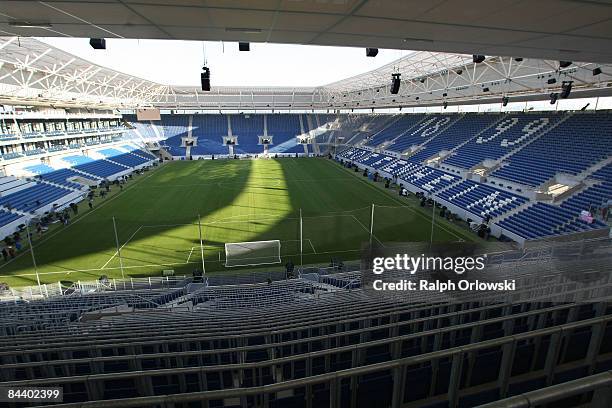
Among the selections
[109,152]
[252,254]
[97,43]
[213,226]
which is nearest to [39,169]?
[109,152]

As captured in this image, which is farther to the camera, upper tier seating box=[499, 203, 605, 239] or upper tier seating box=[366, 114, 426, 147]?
upper tier seating box=[366, 114, 426, 147]

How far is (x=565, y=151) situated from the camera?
80.7 feet

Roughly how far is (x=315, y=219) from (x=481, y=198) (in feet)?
41.8

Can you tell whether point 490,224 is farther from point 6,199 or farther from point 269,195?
point 6,199

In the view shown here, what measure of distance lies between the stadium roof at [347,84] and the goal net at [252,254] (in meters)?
12.4

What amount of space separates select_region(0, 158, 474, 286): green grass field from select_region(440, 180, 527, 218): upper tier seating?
2840mm

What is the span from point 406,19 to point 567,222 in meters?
19.0

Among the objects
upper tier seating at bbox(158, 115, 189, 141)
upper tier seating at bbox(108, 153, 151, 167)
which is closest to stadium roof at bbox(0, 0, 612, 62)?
upper tier seating at bbox(108, 153, 151, 167)

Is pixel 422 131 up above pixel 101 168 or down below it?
above

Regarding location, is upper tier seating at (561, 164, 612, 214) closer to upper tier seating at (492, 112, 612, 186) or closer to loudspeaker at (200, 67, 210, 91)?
upper tier seating at (492, 112, 612, 186)

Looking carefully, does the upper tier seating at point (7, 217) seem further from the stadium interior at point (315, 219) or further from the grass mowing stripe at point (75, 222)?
the grass mowing stripe at point (75, 222)

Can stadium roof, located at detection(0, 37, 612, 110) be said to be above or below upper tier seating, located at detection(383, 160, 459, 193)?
above

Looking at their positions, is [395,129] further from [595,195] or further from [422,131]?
[595,195]

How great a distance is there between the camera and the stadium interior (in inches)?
140
